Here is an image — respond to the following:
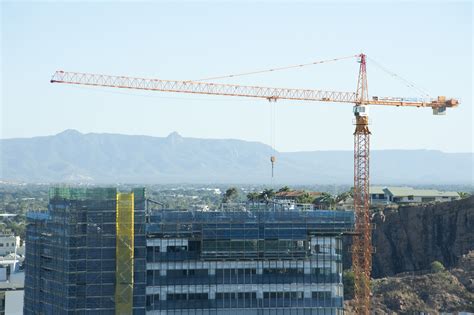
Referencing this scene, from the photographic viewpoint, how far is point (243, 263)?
10050 centimetres

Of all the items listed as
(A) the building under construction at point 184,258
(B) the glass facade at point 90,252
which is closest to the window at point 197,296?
(A) the building under construction at point 184,258

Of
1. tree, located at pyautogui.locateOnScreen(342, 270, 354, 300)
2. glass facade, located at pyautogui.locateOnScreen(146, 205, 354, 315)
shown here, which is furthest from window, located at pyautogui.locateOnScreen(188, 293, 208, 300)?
tree, located at pyautogui.locateOnScreen(342, 270, 354, 300)

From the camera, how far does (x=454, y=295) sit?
17000 cm

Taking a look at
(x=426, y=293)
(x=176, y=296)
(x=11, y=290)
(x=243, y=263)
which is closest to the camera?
(x=176, y=296)

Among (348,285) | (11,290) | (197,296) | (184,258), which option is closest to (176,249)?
(184,258)

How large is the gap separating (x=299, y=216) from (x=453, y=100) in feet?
335

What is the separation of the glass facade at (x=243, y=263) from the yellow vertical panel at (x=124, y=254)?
2452 mm

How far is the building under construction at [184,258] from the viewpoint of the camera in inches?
3846

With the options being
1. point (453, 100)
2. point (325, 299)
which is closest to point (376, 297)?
point (453, 100)

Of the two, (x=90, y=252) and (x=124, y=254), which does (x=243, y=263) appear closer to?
(x=124, y=254)

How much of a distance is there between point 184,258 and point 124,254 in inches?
264

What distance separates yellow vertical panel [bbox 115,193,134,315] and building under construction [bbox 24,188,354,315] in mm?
105

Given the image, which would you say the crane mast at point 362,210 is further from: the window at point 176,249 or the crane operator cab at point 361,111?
the window at point 176,249

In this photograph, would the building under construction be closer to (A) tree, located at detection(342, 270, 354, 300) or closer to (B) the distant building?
(B) the distant building
